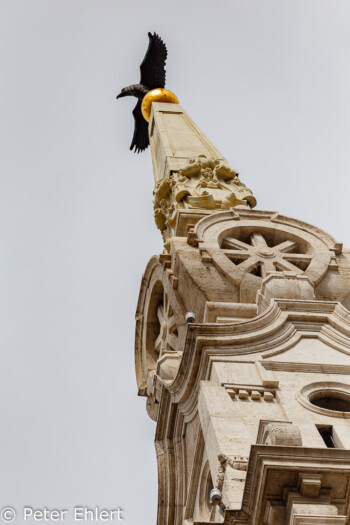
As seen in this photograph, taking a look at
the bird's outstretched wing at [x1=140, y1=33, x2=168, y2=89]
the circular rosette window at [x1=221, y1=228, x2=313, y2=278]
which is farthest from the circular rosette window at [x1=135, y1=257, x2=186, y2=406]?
the bird's outstretched wing at [x1=140, y1=33, x2=168, y2=89]

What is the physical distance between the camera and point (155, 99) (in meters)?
51.0

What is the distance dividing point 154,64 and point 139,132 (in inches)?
144

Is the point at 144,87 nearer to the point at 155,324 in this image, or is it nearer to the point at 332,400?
the point at 155,324

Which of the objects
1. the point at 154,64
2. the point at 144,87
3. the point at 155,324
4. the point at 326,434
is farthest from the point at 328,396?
the point at 154,64

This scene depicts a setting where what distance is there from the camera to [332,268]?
2806cm

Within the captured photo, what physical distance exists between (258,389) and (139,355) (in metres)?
11.3

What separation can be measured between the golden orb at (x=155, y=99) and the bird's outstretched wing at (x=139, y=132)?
384cm

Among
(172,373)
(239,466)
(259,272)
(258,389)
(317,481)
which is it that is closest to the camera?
(317,481)

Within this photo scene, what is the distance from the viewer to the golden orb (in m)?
51.0

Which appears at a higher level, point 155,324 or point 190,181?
point 190,181

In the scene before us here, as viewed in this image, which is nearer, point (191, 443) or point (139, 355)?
point (191, 443)

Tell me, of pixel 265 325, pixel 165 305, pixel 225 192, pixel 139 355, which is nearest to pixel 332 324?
pixel 265 325

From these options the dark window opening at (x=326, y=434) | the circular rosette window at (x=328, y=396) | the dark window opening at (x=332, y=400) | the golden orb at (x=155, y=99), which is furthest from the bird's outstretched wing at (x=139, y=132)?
the dark window opening at (x=326, y=434)

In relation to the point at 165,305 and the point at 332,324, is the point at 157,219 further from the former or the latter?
the point at 332,324
